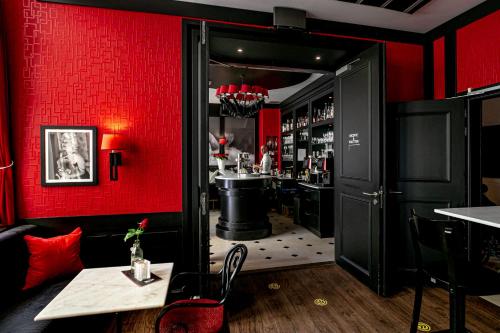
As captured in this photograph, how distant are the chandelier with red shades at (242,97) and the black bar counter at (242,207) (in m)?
1.66

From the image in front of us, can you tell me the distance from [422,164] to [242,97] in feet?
11.9

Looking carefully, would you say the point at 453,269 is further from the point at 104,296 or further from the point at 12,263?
the point at 12,263

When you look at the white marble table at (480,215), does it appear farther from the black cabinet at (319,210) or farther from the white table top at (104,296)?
the black cabinet at (319,210)

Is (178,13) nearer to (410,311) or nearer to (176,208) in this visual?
(176,208)

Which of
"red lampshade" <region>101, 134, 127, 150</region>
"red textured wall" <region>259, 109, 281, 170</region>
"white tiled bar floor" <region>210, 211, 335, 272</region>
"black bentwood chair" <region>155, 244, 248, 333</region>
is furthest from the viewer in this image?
"red textured wall" <region>259, 109, 281, 170</region>

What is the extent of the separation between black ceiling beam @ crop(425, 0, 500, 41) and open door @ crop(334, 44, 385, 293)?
117cm

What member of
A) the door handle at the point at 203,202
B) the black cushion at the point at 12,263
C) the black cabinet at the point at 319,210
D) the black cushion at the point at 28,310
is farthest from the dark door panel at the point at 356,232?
the black cushion at the point at 12,263

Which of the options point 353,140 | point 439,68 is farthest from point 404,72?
point 353,140

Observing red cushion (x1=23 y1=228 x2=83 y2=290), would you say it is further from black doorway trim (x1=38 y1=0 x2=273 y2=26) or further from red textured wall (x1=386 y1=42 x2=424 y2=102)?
red textured wall (x1=386 y1=42 x2=424 y2=102)

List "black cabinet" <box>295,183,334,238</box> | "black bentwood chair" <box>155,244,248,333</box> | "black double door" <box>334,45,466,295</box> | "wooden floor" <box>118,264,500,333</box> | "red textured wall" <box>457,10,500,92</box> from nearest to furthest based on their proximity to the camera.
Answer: "black bentwood chair" <box>155,244,248,333</box>, "wooden floor" <box>118,264,500,333</box>, "red textured wall" <box>457,10,500,92</box>, "black double door" <box>334,45,466,295</box>, "black cabinet" <box>295,183,334,238</box>

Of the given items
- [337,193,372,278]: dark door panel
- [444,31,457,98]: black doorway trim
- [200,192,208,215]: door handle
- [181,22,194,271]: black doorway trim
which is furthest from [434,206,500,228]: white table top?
[181,22,194,271]: black doorway trim

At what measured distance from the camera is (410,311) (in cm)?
283

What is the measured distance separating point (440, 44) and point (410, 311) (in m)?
3.25

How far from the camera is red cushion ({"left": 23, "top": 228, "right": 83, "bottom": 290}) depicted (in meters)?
2.38
